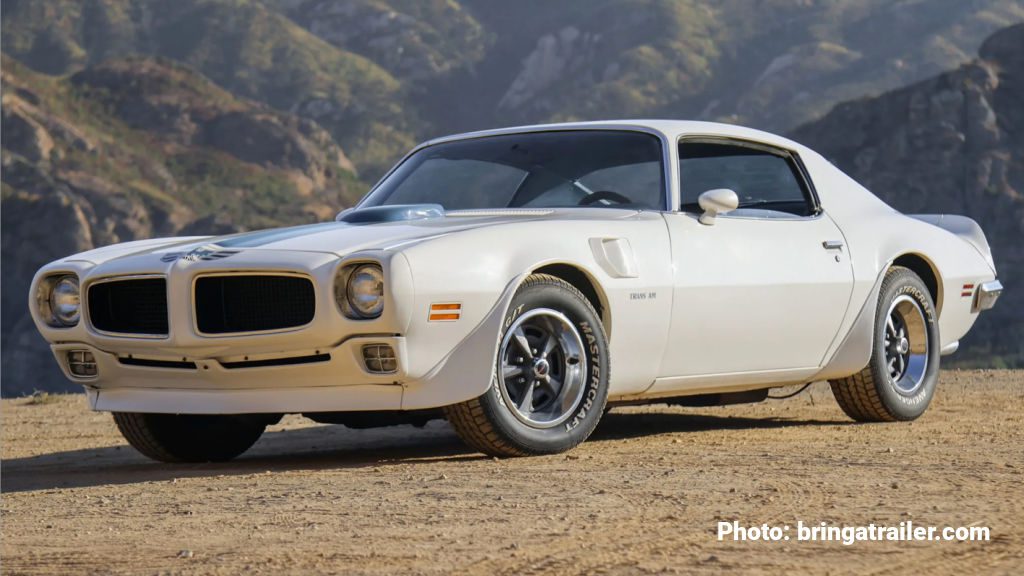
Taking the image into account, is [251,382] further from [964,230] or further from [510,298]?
[964,230]

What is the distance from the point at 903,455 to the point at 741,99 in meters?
130

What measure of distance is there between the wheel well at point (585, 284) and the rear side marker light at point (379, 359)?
0.83 m

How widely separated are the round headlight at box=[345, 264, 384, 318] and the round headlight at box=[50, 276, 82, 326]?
1.35 meters

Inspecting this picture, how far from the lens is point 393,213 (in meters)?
6.48

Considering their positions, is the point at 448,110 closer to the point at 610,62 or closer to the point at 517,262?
the point at 610,62

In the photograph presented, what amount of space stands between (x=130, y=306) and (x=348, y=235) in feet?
3.12

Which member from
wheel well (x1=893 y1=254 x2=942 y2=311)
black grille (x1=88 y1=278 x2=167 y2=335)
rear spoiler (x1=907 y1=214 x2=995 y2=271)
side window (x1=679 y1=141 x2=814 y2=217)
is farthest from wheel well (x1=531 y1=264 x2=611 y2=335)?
rear spoiler (x1=907 y1=214 x2=995 y2=271)

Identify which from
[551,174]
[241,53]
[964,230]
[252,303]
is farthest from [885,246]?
[241,53]

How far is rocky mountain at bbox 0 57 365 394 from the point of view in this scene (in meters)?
73.7

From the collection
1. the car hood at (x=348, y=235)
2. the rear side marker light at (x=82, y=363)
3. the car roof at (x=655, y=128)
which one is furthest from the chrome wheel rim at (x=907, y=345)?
the rear side marker light at (x=82, y=363)

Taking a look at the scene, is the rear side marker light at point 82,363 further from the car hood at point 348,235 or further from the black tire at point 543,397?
the black tire at point 543,397

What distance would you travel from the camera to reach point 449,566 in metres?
3.65

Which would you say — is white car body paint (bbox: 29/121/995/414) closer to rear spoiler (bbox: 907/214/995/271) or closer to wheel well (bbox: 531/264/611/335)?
wheel well (bbox: 531/264/611/335)

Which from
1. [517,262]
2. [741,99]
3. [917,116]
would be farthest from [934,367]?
[741,99]
